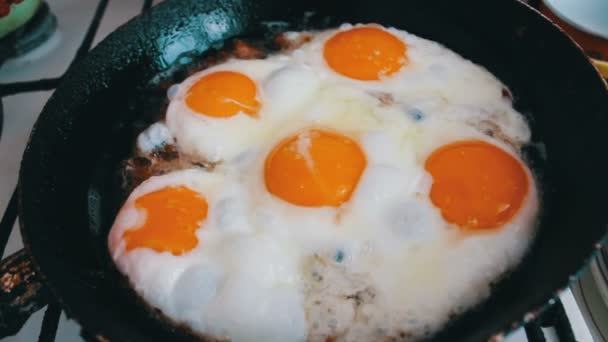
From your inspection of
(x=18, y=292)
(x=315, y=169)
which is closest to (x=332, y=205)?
(x=315, y=169)

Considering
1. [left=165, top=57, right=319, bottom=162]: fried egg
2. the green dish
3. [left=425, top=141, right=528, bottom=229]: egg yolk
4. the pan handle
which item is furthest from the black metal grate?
[left=425, top=141, right=528, bottom=229]: egg yolk

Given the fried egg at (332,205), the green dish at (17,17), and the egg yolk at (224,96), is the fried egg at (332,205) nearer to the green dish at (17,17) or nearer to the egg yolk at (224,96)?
the egg yolk at (224,96)

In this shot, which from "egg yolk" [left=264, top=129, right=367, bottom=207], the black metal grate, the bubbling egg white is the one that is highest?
"egg yolk" [left=264, top=129, right=367, bottom=207]

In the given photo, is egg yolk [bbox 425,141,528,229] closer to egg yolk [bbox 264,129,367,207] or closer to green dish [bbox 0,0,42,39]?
egg yolk [bbox 264,129,367,207]

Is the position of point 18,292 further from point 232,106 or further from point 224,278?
point 232,106

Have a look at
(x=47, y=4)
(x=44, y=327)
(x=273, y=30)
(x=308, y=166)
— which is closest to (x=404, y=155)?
(x=308, y=166)

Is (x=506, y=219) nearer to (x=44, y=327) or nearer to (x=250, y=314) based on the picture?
(x=250, y=314)
